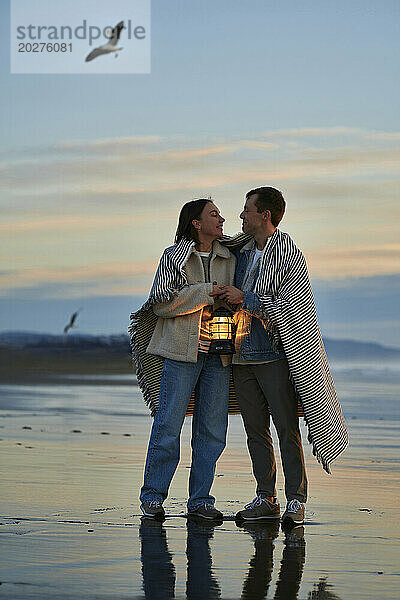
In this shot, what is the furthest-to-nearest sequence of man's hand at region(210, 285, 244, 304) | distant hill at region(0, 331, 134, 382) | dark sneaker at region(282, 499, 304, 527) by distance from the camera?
distant hill at region(0, 331, 134, 382), man's hand at region(210, 285, 244, 304), dark sneaker at region(282, 499, 304, 527)

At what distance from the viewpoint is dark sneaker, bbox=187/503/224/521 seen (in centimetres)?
627

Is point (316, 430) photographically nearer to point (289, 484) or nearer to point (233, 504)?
point (289, 484)

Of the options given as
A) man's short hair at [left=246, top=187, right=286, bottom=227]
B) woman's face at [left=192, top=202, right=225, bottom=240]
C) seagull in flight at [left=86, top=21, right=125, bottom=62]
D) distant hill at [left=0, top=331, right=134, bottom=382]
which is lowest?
distant hill at [left=0, top=331, right=134, bottom=382]

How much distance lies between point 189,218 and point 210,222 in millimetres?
148

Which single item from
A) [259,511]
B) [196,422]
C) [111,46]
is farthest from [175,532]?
[111,46]

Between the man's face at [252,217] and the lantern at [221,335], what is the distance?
56 cm

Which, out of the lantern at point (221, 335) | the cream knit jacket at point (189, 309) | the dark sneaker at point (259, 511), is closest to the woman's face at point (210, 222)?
the cream knit jacket at point (189, 309)

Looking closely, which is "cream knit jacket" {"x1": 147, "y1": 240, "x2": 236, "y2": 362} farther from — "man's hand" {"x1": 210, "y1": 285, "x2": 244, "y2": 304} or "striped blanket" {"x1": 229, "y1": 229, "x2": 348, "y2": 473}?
"striped blanket" {"x1": 229, "y1": 229, "x2": 348, "y2": 473}

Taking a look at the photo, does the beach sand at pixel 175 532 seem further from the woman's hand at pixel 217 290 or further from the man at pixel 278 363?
the woman's hand at pixel 217 290

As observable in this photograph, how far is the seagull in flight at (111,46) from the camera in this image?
13805 millimetres

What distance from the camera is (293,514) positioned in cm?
622

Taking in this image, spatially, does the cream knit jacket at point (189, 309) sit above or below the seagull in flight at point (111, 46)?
below

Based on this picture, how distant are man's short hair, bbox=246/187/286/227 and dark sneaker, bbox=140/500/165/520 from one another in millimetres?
1805

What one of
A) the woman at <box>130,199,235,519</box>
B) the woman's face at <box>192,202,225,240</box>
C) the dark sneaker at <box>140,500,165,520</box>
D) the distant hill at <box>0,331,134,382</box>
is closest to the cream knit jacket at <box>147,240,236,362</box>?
the woman at <box>130,199,235,519</box>
